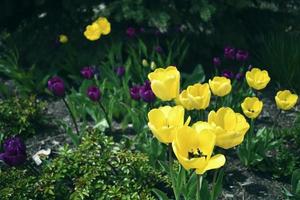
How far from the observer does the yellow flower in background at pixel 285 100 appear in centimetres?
258

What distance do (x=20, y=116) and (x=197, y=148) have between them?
6.12ft

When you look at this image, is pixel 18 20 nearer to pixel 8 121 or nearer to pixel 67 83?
pixel 67 83

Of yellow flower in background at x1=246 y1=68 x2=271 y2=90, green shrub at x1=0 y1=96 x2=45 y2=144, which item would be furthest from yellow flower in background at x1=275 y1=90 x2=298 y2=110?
green shrub at x1=0 y1=96 x2=45 y2=144

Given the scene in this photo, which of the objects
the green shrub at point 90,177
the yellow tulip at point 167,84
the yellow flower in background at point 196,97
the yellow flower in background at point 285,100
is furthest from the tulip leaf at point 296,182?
the yellow tulip at point 167,84

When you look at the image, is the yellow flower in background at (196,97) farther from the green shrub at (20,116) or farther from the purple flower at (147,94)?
the green shrub at (20,116)

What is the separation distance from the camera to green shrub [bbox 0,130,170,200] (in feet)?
8.04

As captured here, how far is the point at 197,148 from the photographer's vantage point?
1.78 m

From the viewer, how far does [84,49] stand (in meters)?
4.25

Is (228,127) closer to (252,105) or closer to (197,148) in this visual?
(197,148)

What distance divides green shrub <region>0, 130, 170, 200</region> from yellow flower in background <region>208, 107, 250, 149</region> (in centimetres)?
77

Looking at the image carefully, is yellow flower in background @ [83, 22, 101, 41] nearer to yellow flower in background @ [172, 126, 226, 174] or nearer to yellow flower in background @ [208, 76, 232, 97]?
yellow flower in background @ [208, 76, 232, 97]

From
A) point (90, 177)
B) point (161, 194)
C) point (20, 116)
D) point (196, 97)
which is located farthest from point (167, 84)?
point (20, 116)

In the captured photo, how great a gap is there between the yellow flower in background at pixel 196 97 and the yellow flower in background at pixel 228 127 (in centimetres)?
17

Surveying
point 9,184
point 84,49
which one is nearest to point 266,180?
point 9,184
